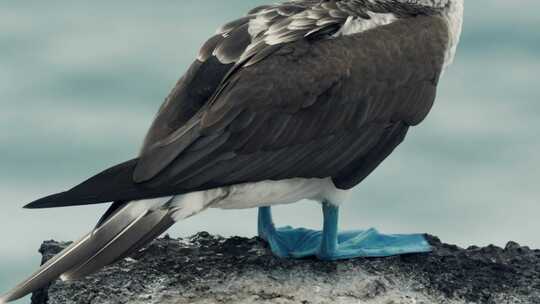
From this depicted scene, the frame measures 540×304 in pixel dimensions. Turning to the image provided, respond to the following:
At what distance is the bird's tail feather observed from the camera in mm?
7953

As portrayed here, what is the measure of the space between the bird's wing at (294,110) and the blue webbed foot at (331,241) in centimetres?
63

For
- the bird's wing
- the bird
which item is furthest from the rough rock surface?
the bird's wing

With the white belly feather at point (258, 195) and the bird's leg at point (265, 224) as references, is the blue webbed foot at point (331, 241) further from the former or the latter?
the white belly feather at point (258, 195)

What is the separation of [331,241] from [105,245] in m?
1.89

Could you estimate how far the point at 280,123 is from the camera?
27.7 feet

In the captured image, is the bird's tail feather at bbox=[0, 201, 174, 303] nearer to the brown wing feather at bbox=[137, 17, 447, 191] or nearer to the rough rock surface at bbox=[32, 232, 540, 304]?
the brown wing feather at bbox=[137, 17, 447, 191]

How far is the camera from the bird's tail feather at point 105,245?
7953 millimetres

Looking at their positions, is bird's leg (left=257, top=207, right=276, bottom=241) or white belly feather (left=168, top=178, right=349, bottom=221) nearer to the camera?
white belly feather (left=168, top=178, right=349, bottom=221)

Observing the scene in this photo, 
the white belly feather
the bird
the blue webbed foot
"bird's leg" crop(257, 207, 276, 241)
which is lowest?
the blue webbed foot

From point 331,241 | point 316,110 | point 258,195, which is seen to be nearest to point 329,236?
point 331,241

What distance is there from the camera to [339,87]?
8617mm

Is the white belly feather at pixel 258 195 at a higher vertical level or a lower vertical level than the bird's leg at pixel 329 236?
higher

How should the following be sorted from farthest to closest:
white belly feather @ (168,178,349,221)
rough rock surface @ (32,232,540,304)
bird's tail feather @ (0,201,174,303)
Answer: rough rock surface @ (32,232,540,304) < white belly feather @ (168,178,349,221) < bird's tail feather @ (0,201,174,303)

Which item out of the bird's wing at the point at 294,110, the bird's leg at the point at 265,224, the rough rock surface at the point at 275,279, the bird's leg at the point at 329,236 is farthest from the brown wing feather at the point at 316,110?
the bird's leg at the point at 265,224
